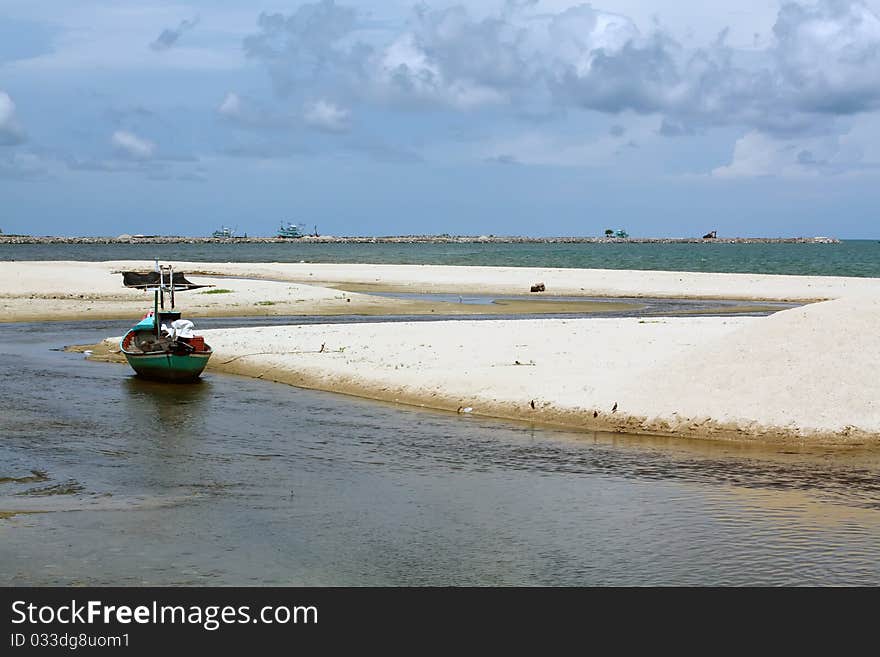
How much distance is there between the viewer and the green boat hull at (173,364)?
29.8 meters

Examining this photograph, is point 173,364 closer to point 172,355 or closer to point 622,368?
point 172,355

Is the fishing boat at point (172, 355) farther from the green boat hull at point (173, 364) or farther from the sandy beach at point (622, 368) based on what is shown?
the sandy beach at point (622, 368)

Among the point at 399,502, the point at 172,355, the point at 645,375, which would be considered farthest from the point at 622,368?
the point at 172,355

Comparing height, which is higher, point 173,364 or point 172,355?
point 172,355

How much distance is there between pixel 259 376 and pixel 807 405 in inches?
626

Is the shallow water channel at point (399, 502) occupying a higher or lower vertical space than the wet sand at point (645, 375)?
lower

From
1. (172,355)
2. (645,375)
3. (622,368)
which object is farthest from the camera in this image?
(172,355)

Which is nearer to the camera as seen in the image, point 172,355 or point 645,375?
point 645,375

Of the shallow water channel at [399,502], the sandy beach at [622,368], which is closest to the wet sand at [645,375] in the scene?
the sandy beach at [622,368]

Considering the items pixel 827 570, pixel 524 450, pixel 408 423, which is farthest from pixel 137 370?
pixel 827 570

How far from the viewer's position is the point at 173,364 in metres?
29.9

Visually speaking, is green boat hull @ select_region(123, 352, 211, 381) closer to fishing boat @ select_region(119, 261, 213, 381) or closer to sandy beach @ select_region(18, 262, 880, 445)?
fishing boat @ select_region(119, 261, 213, 381)

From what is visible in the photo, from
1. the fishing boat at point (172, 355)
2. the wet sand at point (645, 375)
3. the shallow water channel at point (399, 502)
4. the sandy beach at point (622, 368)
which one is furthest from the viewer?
the fishing boat at point (172, 355)

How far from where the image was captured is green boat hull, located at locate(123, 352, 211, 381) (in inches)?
1174
